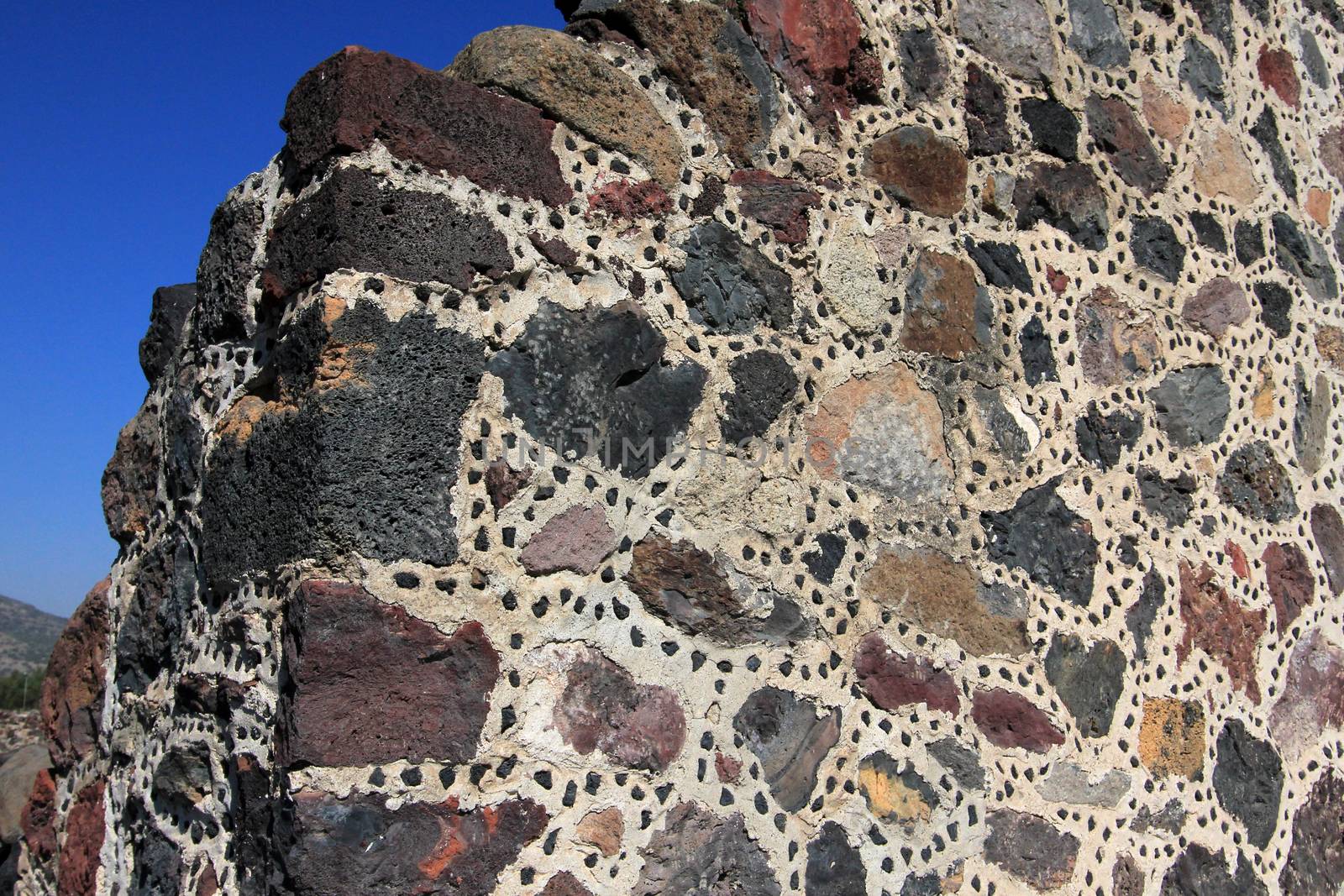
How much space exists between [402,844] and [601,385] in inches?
27.9

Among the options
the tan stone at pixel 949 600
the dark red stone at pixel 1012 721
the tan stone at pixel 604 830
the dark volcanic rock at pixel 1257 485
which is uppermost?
the dark volcanic rock at pixel 1257 485

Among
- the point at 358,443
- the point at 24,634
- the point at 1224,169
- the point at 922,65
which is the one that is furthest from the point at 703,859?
the point at 24,634

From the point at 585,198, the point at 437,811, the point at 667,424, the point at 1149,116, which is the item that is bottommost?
the point at 437,811

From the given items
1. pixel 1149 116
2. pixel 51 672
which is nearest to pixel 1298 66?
pixel 1149 116

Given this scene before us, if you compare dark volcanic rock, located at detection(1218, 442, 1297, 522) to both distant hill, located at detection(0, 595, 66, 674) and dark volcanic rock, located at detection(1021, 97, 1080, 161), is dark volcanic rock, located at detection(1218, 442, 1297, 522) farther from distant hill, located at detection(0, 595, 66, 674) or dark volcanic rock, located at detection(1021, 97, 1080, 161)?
distant hill, located at detection(0, 595, 66, 674)

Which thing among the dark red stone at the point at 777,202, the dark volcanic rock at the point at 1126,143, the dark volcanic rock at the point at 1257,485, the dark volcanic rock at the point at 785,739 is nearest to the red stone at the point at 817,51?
the dark red stone at the point at 777,202

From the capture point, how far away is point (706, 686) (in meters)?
1.74

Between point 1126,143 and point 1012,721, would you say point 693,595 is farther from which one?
point 1126,143

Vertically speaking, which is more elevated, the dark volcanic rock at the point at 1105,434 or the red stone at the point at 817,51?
the red stone at the point at 817,51

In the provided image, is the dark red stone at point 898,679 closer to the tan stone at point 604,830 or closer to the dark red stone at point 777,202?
the tan stone at point 604,830

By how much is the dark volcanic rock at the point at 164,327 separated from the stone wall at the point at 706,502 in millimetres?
12

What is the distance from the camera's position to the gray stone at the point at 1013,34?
240cm

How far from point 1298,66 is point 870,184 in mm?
1900

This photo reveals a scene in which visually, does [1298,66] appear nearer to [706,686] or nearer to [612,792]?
[706,686]
